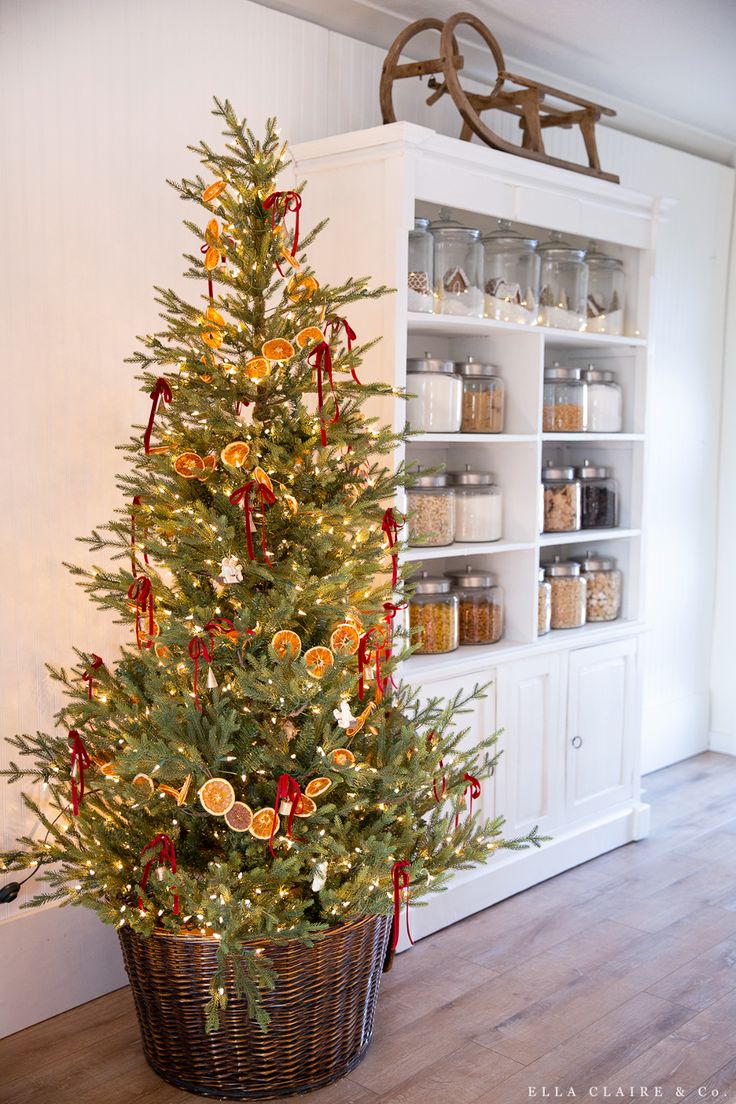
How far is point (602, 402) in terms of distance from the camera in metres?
3.65

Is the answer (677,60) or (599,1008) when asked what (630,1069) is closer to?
(599,1008)

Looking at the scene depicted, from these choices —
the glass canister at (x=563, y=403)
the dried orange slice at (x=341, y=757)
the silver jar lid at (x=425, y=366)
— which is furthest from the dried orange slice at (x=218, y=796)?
the glass canister at (x=563, y=403)

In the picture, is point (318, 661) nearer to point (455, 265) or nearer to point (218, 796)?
point (218, 796)

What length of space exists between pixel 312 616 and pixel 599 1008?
1236 millimetres

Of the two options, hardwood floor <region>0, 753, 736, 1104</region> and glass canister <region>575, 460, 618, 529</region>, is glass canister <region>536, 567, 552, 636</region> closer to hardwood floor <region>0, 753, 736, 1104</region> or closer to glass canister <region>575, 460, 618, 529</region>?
glass canister <region>575, 460, 618, 529</region>

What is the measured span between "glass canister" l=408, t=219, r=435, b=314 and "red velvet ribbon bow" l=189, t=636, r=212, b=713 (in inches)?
48.6

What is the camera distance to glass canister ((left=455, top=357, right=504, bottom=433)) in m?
3.25

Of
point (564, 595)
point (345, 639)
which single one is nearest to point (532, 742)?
point (564, 595)

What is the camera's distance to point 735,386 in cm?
478

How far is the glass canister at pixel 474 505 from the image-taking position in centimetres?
327

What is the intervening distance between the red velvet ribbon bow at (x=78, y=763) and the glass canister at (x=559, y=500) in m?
1.77

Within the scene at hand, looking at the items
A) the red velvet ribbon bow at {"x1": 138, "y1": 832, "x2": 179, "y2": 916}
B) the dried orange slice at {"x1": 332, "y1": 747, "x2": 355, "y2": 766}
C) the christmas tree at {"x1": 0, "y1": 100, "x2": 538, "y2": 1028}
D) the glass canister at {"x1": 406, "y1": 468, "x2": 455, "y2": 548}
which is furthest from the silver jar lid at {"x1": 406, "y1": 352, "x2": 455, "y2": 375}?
the red velvet ribbon bow at {"x1": 138, "y1": 832, "x2": 179, "y2": 916}

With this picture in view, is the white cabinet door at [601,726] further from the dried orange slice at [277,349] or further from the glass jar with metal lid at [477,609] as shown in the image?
the dried orange slice at [277,349]

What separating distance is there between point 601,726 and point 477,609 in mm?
682
